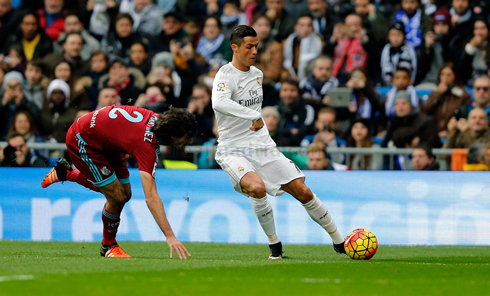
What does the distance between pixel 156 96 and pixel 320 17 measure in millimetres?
3768

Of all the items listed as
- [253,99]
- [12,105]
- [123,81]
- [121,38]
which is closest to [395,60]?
[123,81]

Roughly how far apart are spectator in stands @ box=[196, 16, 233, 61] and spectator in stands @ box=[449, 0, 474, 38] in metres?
4.46

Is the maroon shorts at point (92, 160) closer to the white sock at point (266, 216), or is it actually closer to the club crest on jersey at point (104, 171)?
the club crest on jersey at point (104, 171)

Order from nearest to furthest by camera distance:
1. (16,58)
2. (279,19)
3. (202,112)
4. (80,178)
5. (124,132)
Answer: (124,132)
(80,178)
(202,112)
(279,19)
(16,58)

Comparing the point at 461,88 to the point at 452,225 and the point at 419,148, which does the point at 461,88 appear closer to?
the point at 419,148

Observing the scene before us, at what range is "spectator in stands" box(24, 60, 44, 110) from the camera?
51.6 ft

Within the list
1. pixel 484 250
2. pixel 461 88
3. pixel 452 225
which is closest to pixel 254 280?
pixel 484 250

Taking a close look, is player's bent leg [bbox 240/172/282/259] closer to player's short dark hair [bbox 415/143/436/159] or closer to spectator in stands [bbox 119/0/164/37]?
player's short dark hair [bbox 415/143/436/159]

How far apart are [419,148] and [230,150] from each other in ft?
15.3

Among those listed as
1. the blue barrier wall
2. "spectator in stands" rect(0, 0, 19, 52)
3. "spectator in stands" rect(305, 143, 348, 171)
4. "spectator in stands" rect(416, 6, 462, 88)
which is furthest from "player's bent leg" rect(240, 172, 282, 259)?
"spectator in stands" rect(0, 0, 19, 52)

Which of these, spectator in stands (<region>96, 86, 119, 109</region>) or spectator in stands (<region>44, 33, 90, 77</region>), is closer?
spectator in stands (<region>96, 86, 119, 109</region>)

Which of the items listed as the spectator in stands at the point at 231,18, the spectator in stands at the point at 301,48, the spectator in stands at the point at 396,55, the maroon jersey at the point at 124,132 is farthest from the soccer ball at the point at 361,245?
the spectator in stands at the point at 231,18

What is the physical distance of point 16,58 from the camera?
16.5 meters

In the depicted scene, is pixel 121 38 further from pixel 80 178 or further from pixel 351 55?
pixel 80 178
